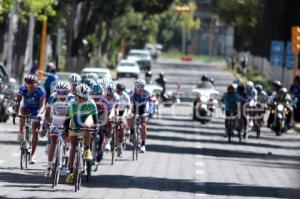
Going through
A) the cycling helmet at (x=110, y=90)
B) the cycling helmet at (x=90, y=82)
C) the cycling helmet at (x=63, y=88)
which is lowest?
the cycling helmet at (x=110, y=90)

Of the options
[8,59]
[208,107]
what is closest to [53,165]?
[208,107]

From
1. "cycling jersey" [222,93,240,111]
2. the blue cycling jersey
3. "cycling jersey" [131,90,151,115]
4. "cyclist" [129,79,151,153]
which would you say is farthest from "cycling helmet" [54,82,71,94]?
the blue cycling jersey

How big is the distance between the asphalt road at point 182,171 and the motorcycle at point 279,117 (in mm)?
415

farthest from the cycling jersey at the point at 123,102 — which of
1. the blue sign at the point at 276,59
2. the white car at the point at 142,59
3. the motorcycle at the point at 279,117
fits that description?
the white car at the point at 142,59

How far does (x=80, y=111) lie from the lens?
2008 cm

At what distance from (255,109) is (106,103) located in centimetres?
1480

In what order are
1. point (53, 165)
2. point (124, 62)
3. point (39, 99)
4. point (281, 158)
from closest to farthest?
1. point (53, 165)
2. point (39, 99)
3. point (281, 158)
4. point (124, 62)

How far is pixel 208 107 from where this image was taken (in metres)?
46.8

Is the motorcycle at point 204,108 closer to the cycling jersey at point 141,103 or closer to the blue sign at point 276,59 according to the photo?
the blue sign at point 276,59

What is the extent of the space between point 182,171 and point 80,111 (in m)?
5.71

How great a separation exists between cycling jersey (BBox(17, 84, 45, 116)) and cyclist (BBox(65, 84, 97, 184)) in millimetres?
2768

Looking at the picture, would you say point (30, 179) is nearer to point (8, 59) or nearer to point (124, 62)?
point (8, 59)

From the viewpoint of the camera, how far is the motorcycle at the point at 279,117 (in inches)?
1598

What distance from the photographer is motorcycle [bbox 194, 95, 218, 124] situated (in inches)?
1822
